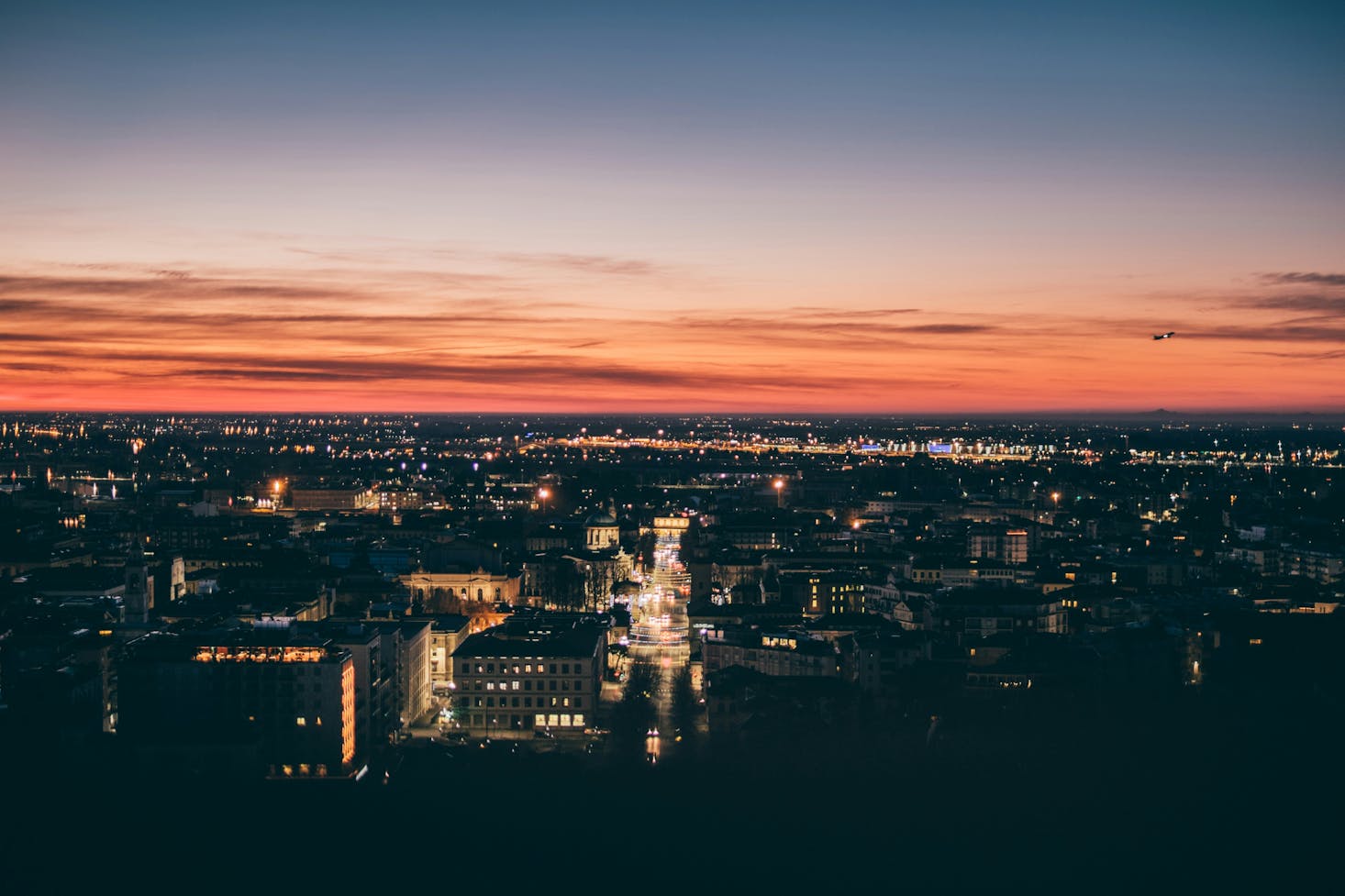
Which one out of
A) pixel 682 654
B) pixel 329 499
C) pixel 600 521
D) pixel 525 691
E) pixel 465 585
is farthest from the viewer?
pixel 329 499

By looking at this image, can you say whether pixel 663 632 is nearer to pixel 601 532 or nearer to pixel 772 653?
pixel 772 653

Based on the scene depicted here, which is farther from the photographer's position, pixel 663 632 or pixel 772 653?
pixel 663 632

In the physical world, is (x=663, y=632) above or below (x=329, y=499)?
below

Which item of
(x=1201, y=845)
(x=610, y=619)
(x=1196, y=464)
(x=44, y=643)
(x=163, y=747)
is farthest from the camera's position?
(x=1196, y=464)

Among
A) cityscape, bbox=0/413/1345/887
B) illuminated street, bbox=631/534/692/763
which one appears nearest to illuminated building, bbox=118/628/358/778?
cityscape, bbox=0/413/1345/887

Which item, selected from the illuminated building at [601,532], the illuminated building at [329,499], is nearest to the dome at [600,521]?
the illuminated building at [601,532]

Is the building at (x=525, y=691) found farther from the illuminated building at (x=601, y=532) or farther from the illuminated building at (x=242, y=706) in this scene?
the illuminated building at (x=601, y=532)

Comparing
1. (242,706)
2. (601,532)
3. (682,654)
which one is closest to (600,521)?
(601,532)

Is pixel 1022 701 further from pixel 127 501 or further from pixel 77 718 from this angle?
pixel 127 501

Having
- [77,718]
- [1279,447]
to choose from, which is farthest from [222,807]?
[1279,447]

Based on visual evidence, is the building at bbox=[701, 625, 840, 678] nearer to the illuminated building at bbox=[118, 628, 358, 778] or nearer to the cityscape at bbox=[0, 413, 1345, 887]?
the cityscape at bbox=[0, 413, 1345, 887]
